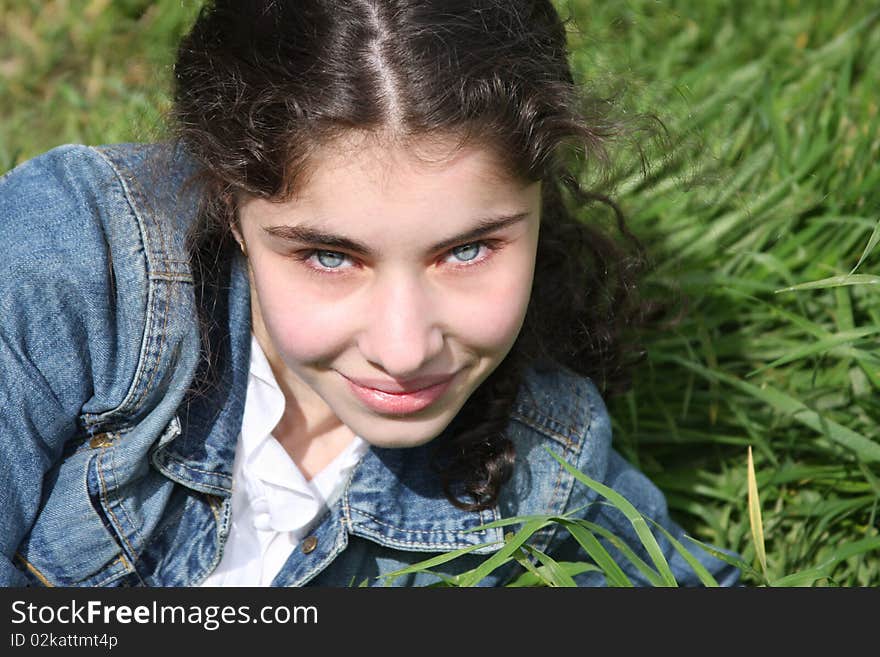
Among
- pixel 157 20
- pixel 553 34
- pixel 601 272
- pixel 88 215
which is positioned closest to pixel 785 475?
pixel 601 272

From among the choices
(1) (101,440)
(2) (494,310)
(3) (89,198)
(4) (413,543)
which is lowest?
(4) (413,543)

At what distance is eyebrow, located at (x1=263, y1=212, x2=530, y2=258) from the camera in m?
1.57

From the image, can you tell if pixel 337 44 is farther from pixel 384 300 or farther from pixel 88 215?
pixel 88 215

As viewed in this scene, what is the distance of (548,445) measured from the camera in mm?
2070

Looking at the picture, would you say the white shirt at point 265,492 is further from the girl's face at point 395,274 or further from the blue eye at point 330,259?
the blue eye at point 330,259

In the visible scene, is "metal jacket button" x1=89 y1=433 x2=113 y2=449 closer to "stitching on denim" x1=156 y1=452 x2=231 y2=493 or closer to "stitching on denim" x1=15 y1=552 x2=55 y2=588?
"stitching on denim" x1=156 y1=452 x2=231 y2=493

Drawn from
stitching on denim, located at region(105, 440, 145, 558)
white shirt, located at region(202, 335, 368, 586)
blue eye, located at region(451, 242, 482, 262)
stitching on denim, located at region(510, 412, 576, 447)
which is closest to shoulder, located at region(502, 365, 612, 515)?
stitching on denim, located at region(510, 412, 576, 447)

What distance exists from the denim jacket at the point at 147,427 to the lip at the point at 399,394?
0.28 m

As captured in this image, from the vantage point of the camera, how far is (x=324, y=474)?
203cm

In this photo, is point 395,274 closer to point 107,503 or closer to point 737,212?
→ point 107,503

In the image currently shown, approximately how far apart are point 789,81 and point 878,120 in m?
0.37

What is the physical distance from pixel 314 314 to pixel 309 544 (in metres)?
0.51

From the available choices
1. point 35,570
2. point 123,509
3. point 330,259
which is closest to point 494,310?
point 330,259

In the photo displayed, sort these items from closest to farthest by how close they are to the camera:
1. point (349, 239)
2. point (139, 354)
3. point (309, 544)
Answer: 1. point (349, 239)
2. point (139, 354)
3. point (309, 544)
